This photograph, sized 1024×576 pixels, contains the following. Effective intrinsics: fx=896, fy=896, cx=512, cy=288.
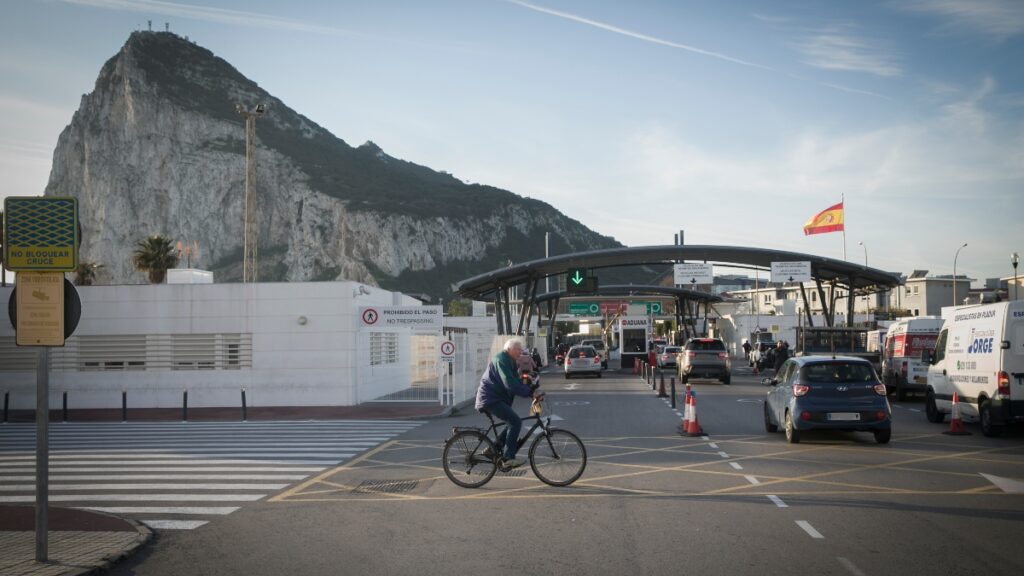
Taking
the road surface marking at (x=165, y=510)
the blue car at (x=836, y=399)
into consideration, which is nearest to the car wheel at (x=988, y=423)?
the blue car at (x=836, y=399)

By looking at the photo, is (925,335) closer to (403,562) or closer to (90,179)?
(403,562)

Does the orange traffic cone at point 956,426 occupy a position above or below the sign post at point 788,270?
below

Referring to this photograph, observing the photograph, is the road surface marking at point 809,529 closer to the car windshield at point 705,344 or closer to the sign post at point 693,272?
the car windshield at point 705,344

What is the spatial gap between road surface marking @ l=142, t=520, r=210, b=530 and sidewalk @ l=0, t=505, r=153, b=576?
21 cm

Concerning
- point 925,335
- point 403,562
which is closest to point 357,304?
point 925,335

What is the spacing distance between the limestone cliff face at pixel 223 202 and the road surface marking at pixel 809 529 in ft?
503

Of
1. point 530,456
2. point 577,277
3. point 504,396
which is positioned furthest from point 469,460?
point 577,277

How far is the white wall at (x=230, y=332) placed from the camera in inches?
1118

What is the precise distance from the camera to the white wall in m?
28.4

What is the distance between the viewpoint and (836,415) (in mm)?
15297

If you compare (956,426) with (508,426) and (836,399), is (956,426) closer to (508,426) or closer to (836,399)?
(836,399)

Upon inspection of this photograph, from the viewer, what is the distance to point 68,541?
8500 mm

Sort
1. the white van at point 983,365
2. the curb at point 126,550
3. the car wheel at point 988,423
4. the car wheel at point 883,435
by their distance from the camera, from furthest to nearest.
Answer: the car wheel at point 988,423, the white van at point 983,365, the car wheel at point 883,435, the curb at point 126,550

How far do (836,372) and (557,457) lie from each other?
6.85m
